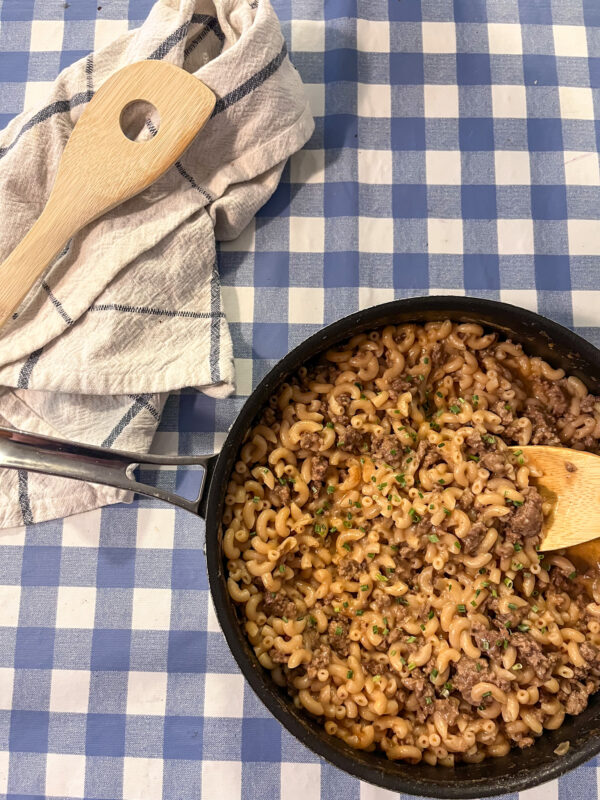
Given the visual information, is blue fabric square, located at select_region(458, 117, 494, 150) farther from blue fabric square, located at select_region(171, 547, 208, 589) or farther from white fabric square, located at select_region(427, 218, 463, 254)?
blue fabric square, located at select_region(171, 547, 208, 589)

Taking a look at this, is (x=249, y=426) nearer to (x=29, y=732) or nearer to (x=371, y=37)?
(x=29, y=732)

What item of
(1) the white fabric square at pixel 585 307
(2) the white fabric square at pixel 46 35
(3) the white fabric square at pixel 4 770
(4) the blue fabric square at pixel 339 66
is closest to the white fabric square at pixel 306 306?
(4) the blue fabric square at pixel 339 66

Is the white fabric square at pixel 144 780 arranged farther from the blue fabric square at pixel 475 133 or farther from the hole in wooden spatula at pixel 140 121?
the blue fabric square at pixel 475 133

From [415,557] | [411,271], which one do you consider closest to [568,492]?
[415,557]

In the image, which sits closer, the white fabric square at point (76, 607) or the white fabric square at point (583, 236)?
the white fabric square at point (76, 607)

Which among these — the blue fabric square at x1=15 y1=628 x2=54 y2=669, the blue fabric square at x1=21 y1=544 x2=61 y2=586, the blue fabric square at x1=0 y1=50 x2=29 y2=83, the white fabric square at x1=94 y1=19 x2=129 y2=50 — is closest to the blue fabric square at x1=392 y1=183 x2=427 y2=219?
the white fabric square at x1=94 y1=19 x2=129 y2=50
